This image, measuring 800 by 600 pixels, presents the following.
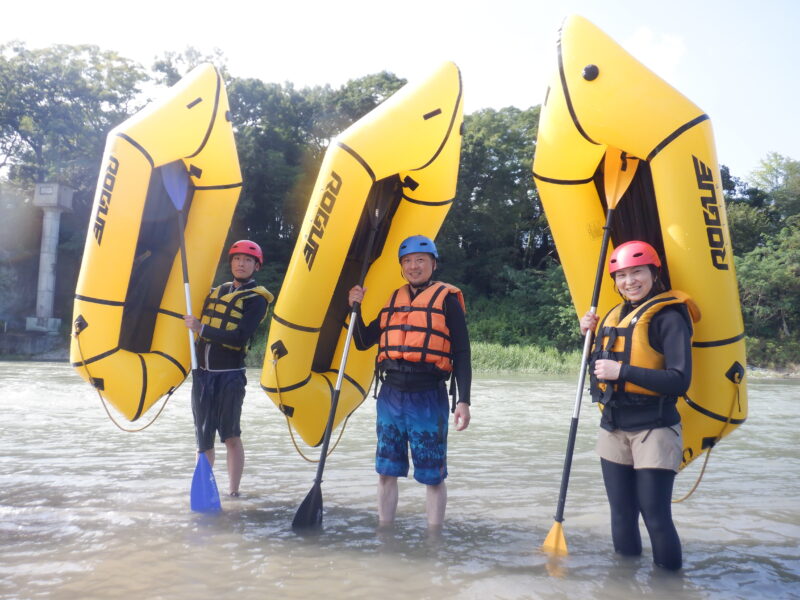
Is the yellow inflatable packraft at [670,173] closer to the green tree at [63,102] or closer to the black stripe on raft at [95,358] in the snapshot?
the black stripe on raft at [95,358]

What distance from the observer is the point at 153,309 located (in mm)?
3830

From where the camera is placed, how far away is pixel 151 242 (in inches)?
154

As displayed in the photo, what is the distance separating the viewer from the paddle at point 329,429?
9.33 ft

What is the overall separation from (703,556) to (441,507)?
1029 mm

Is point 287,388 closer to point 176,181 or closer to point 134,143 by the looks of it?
point 176,181

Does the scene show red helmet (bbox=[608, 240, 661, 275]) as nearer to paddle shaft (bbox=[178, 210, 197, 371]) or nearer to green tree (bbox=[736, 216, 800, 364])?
paddle shaft (bbox=[178, 210, 197, 371])

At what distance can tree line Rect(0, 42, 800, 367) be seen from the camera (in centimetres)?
2097

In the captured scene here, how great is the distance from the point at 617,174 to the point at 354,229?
126cm

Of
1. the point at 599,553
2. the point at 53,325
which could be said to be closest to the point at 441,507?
the point at 599,553

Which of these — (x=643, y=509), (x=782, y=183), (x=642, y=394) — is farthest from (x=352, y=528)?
(x=782, y=183)

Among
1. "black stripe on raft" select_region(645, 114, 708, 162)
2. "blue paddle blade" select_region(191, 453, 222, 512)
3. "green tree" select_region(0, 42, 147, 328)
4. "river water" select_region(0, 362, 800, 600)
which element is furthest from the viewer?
"green tree" select_region(0, 42, 147, 328)

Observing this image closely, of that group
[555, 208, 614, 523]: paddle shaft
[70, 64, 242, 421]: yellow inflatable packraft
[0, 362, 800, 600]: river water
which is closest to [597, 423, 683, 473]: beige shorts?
[555, 208, 614, 523]: paddle shaft

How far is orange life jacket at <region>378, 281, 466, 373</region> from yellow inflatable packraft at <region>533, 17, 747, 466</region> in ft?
2.53

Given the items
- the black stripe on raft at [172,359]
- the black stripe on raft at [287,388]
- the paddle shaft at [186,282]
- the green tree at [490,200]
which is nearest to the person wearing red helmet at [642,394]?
the black stripe on raft at [287,388]
